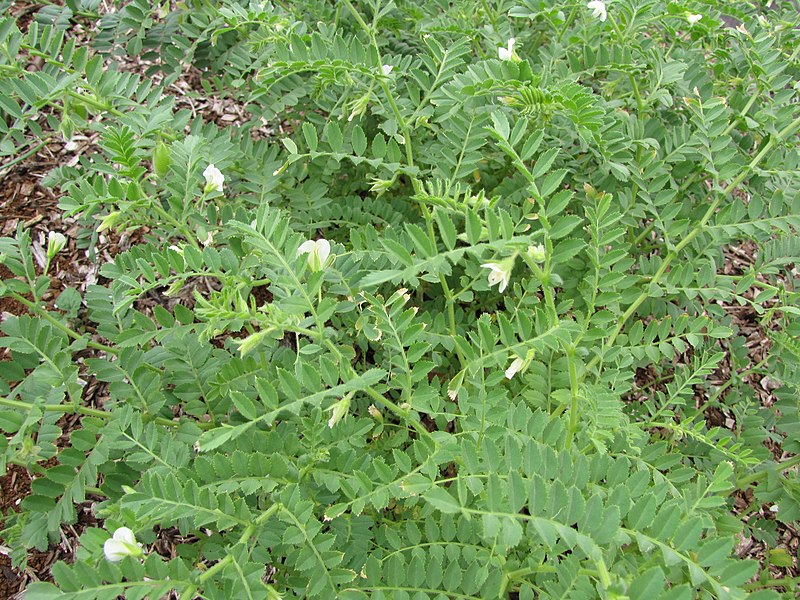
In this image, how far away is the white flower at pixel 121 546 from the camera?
1.05 m

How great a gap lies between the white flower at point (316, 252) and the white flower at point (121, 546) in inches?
22.2

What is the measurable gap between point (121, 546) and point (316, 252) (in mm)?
621

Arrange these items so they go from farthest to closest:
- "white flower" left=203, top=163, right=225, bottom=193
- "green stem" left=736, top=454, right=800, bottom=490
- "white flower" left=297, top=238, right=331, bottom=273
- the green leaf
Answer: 1. "green stem" left=736, top=454, right=800, bottom=490
2. "white flower" left=203, top=163, right=225, bottom=193
3. "white flower" left=297, top=238, right=331, bottom=273
4. the green leaf

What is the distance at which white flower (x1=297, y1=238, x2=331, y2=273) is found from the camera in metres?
1.25

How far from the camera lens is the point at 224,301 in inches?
47.3

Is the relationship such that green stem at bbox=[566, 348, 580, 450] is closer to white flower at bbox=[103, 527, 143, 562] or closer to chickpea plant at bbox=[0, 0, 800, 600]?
chickpea plant at bbox=[0, 0, 800, 600]

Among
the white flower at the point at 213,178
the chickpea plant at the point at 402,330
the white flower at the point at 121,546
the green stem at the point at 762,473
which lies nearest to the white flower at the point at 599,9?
the chickpea plant at the point at 402,330

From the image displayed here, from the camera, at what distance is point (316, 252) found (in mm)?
1276

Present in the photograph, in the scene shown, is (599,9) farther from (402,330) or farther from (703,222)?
(402,330)

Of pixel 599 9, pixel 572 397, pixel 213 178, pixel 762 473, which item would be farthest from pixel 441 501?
pixel 599 9

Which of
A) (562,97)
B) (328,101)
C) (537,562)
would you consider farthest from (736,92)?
(537,562)

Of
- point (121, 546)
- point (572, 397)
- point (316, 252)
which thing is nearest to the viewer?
point (121, 546)

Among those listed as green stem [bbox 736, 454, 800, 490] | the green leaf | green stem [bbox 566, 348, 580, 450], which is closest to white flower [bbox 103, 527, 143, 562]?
the green leaf

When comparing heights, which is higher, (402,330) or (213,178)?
(213,178)
